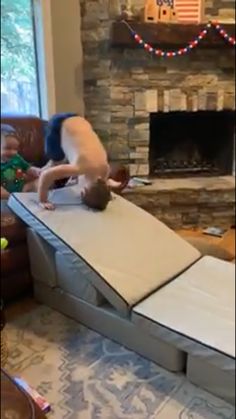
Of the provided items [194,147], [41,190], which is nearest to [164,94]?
[194,147]

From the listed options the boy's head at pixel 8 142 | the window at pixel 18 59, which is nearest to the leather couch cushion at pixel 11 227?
the boy's head at pixel 8 142

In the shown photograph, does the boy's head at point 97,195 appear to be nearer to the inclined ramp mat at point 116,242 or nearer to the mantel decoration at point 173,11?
the inclined ramp mat at point 116,242

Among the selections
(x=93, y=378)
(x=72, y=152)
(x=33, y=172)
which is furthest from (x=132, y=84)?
(x=93, y=378)

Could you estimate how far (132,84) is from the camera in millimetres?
1685

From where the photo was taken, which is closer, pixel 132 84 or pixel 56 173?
pixel 56 173

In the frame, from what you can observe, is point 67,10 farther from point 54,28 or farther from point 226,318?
point 226,318

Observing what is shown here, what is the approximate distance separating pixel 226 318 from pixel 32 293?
1.04 metres

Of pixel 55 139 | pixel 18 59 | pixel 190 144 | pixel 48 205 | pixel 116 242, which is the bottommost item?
pixel 116 242

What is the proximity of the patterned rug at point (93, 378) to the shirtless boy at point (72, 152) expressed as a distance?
670 millimetres

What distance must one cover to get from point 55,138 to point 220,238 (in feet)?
3.37

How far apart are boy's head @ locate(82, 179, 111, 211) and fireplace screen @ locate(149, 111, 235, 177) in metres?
0.30

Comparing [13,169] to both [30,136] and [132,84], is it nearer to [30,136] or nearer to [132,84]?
[30,136]

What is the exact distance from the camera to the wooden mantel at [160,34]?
150 cm

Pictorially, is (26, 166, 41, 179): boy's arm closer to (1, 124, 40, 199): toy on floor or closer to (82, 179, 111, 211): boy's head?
(1, 124, 40, 199): toy on floor
